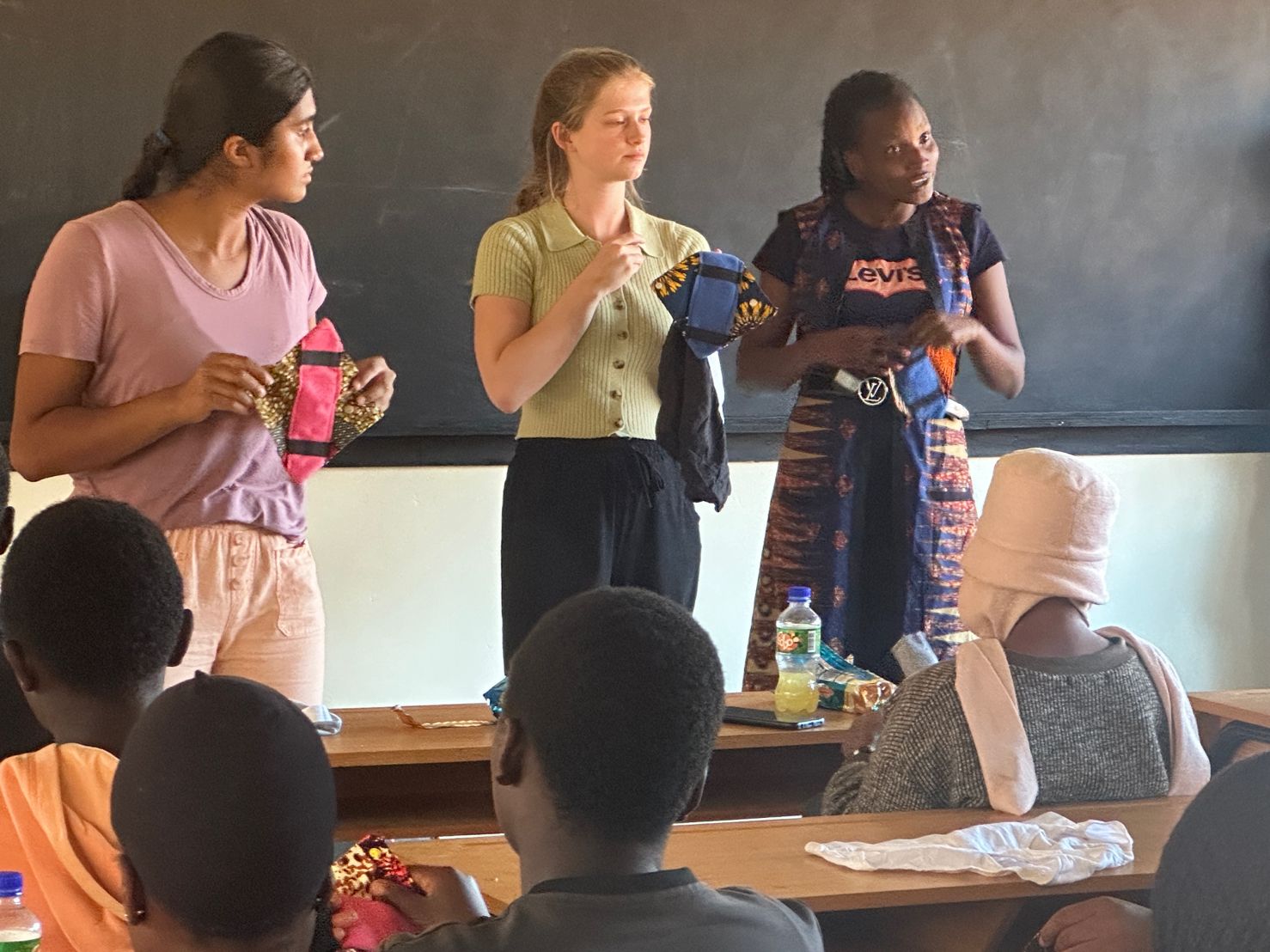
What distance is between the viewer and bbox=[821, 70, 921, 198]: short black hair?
3.37 meters

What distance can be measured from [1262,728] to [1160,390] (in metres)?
2.47

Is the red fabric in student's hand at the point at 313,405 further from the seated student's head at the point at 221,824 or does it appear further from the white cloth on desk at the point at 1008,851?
the seated student's head at the point at 221,824

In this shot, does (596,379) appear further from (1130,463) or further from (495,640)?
(1130,463)

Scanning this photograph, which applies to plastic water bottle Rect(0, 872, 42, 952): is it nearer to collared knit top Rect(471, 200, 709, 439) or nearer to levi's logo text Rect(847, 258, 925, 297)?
collared knit top Rect(471, 200, 709, 439)

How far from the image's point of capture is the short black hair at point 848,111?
3371mm

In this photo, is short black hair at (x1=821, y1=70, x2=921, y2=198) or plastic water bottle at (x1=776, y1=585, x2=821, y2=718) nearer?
plastic water bottle at (x1=776, y1=585, x2=821, y2=718)

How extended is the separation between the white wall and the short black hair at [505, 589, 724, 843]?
289cm

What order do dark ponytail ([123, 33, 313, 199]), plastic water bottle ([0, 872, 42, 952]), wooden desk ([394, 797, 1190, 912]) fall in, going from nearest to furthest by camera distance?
1. plastic water bottle ([0, 872, 42, 952])
2. wooden desk ([394, 797, 1190, 912])
3. dark ponytail ([123, 33, 313, 199])

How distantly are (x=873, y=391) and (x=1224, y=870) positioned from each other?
2389 mm

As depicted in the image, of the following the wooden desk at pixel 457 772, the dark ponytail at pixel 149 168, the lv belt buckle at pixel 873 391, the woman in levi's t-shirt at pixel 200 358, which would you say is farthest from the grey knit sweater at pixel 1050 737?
the dark ponytail at pixel 149 168

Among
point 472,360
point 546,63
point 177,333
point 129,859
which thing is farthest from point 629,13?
point 129,859

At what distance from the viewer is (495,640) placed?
15.1 ft

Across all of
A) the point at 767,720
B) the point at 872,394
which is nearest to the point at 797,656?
the point at 767,720

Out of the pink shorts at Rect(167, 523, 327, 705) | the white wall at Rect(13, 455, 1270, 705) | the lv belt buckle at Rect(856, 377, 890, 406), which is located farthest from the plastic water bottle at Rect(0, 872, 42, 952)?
the white wall at Rect(13, 455, 1270, 705)
